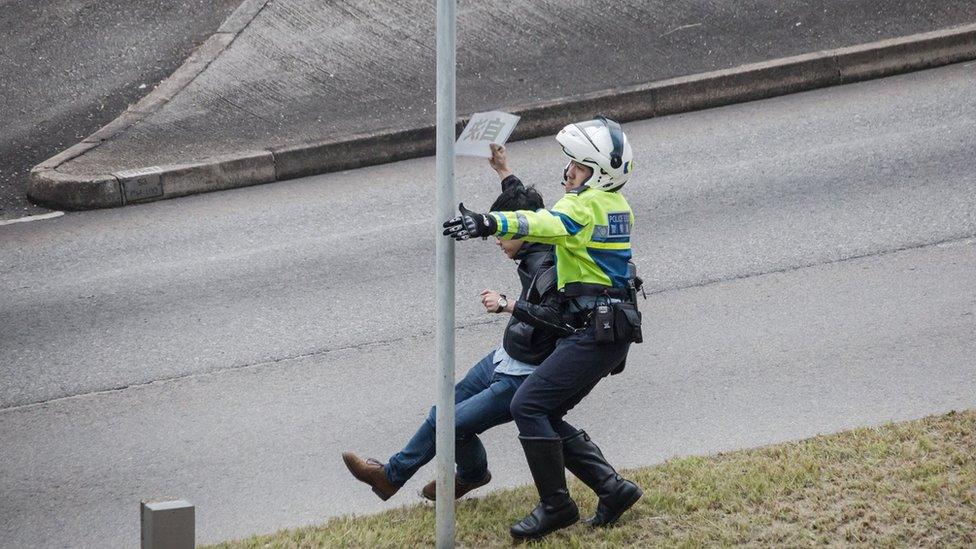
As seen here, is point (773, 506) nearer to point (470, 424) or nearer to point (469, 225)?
point (470, 424)

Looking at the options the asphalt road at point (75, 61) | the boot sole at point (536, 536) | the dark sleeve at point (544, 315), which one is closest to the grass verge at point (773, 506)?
the boot sole at point (536, 536)

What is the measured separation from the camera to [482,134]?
522cm

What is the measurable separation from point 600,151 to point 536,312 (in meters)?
0.78

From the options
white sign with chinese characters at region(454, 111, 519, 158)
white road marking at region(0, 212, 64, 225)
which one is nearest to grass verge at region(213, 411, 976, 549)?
white sign with chinese characters at region(454, 111, 519, 158)

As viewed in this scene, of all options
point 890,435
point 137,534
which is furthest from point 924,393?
point 137,534

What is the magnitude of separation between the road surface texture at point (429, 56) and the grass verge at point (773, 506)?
260 inches

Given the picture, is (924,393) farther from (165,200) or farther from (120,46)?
(120,46)

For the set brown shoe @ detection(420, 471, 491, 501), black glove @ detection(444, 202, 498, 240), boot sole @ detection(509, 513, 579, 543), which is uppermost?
black glove @ detection(444, 202, 498, 240)

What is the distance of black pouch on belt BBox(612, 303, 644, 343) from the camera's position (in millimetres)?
5613

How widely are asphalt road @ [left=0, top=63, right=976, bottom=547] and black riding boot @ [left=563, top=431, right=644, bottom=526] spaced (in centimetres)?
99

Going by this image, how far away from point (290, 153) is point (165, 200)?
1218 millimetres

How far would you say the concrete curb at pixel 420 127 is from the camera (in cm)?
1145

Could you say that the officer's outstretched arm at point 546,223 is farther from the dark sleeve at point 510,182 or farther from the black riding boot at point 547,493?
the black riding boot at point 547,493

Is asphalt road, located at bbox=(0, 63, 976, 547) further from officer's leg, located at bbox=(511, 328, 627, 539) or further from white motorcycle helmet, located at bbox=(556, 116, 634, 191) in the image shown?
white motorcycle helmet, located at bbox=(556, 116, 634, 191)
